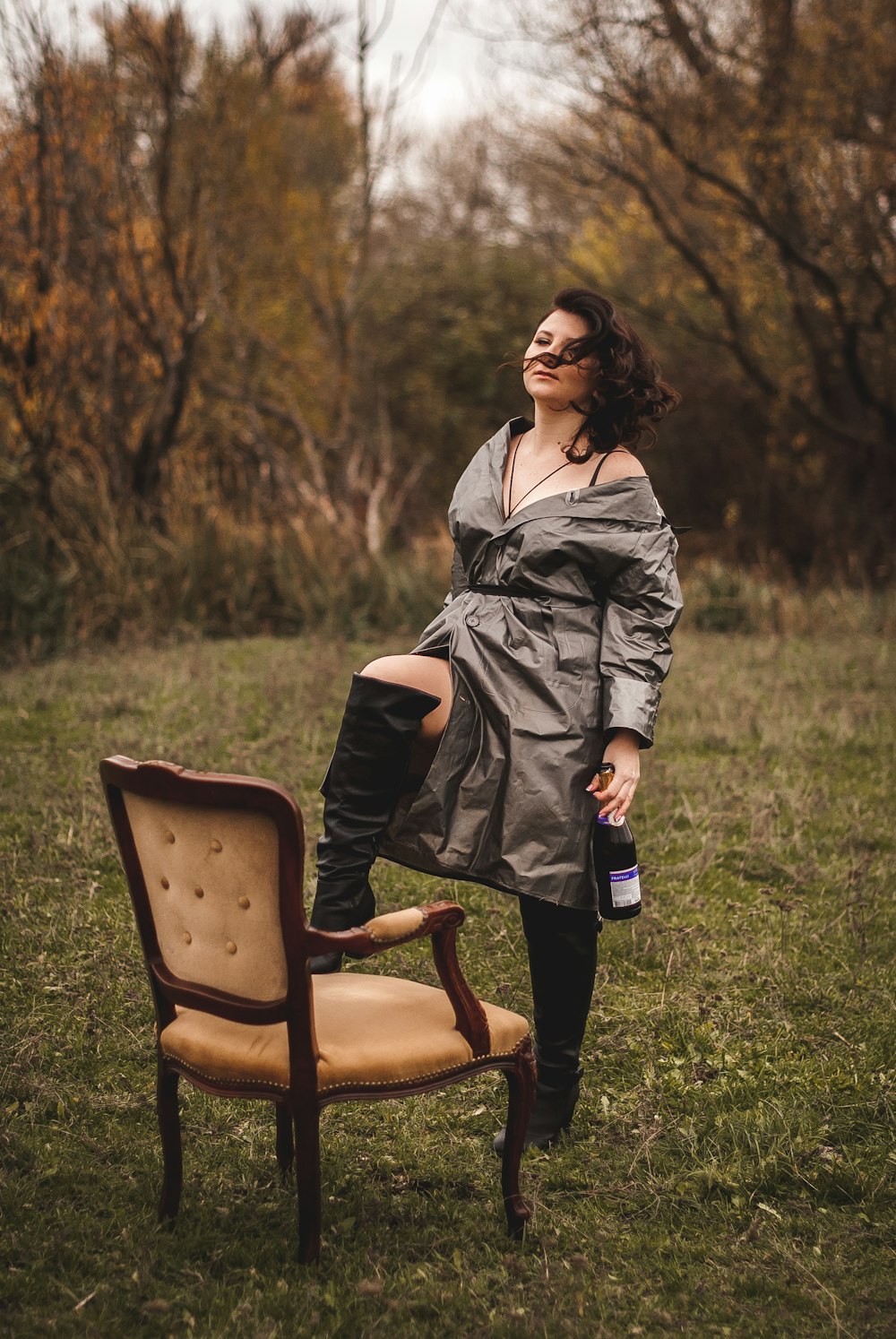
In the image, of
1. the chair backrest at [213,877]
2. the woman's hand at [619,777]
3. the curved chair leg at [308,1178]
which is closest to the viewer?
the chair backrest at [213,877]

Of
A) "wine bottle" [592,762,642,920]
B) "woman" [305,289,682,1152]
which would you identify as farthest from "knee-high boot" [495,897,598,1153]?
"wine bottle" [592,762,642,920]

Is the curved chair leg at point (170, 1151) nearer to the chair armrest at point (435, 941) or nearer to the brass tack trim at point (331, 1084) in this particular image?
the brass tack trim at point (331, 1084)

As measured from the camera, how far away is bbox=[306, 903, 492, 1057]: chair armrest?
2.19 m

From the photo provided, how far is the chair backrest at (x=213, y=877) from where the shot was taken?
83.7 inches

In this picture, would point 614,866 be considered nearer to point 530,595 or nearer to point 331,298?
point 530,595

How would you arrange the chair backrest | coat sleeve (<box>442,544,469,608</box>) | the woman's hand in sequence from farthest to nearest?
1. coat sleeve (<box>442,544,469,608</box>)
2. the woman's hand
3. the chair backrest

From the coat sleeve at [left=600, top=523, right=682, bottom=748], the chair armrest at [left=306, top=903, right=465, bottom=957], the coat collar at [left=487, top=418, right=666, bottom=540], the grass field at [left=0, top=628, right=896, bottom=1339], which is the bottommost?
the grass field at [left=0, top=628, right=896, bottom=1339]

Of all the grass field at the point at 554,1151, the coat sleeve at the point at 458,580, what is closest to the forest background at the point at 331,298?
the grass field at the point at 554,1151

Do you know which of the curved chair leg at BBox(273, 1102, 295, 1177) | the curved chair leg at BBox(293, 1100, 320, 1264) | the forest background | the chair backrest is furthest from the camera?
the forest background

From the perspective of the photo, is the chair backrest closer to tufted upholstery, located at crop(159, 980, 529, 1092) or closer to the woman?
tufted upholstery, located at crop(159, 980, 529, 1092)

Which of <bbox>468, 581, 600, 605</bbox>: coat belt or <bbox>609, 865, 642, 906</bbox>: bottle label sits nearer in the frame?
<bbox>609, 865, 642, 906</bbox>: bottle label

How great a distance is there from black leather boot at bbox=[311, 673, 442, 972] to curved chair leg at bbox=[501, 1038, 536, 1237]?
1.50ft

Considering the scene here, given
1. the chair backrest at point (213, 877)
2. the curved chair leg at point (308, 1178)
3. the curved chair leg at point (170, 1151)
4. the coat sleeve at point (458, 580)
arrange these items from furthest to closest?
the coat sleeve at point (458, 580), the curved chair leg at point (170, 1151), the curved chair leg at point (308, 1178), the chair backrest at point (213, 877)

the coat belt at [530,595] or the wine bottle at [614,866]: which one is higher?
the coat belt at [530,595]
